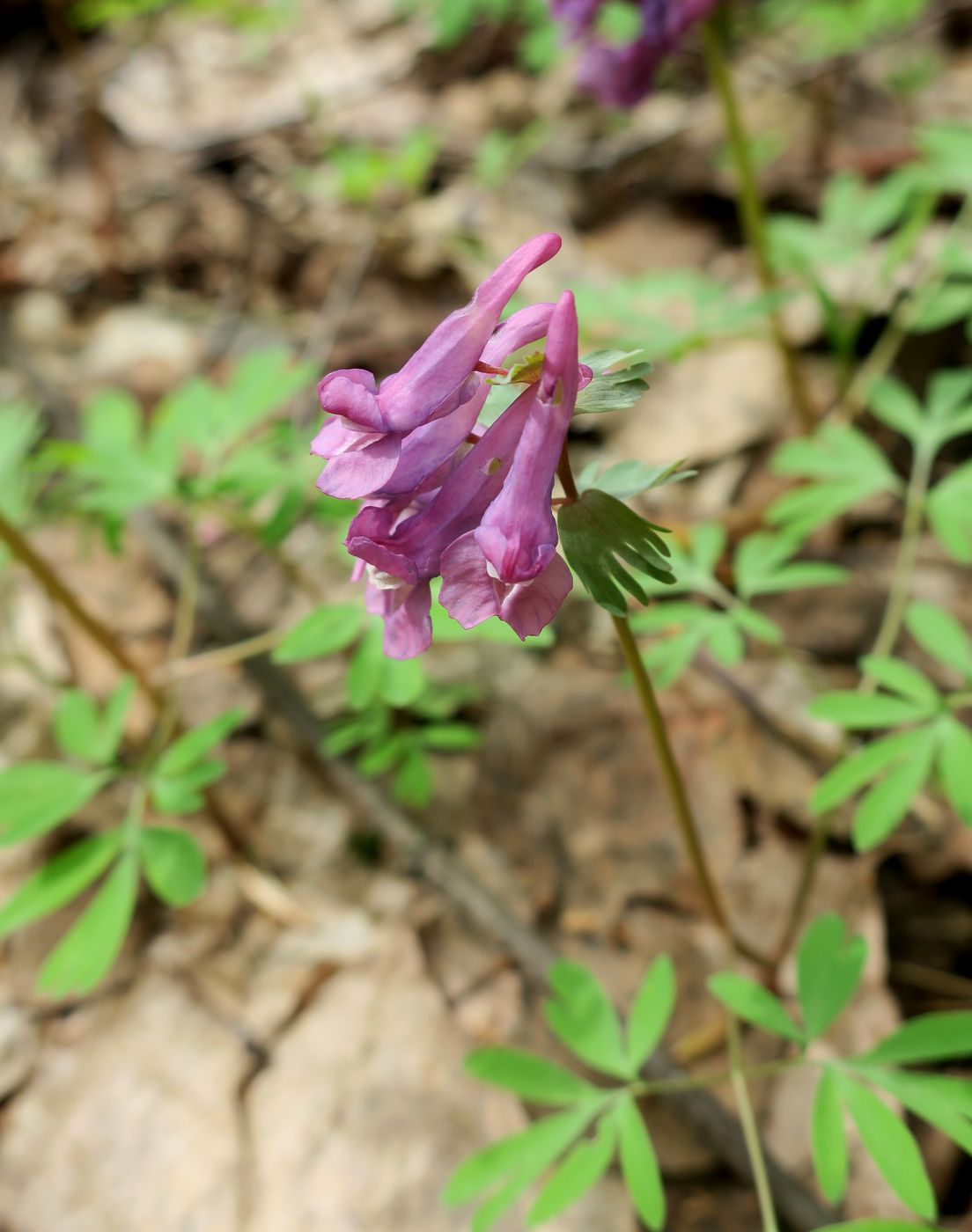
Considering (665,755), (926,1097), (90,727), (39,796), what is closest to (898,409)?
(665,755)

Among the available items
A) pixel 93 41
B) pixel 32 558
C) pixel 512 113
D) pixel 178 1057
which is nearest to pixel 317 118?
pixel 512 113

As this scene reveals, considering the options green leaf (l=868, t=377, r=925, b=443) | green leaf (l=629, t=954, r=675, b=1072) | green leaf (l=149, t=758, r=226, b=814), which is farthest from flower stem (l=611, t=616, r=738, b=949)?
green leaf (l=868, t=377, r=925, b=443)

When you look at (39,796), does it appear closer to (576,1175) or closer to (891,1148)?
(576,1175)

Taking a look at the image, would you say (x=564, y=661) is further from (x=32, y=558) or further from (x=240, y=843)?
(x=32, y=558)

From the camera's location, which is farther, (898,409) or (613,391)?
(898,409)

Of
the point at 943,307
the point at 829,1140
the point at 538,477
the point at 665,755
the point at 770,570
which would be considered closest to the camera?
the point at 538,477
